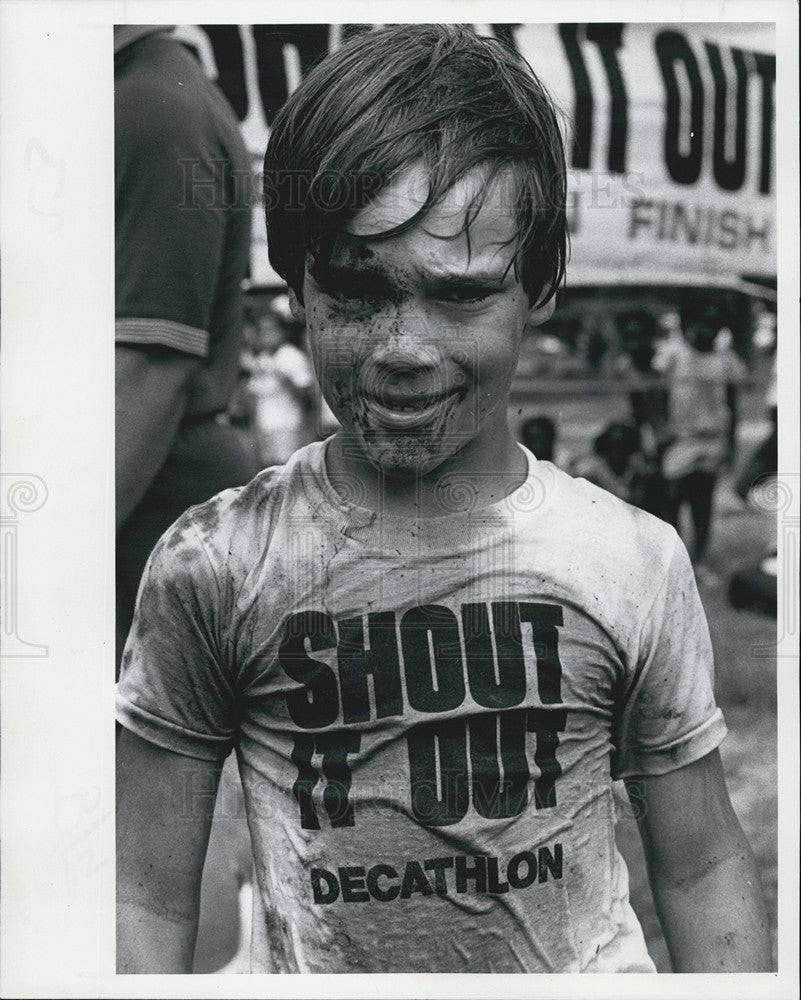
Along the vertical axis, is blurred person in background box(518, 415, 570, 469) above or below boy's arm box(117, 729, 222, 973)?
above

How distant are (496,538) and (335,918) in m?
0.91

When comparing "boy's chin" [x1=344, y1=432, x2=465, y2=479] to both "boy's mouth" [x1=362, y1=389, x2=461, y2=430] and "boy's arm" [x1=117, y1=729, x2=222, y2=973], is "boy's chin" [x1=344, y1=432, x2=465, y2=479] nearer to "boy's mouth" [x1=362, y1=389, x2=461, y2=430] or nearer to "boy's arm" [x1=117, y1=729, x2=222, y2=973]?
"boy's mouth" [x1=362, y1=389, x2=461, y2=430]

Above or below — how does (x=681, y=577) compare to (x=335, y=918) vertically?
above

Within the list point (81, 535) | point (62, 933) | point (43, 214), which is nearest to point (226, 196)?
point (43, 214)

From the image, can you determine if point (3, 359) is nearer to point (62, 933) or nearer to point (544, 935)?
point (62, 933)

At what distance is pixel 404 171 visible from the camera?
255 centimetres

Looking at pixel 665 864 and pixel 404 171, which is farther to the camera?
pixel 665 864

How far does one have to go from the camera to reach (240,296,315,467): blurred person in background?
9.28 feet

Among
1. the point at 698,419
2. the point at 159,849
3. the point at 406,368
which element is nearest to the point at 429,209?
the point at 406,368

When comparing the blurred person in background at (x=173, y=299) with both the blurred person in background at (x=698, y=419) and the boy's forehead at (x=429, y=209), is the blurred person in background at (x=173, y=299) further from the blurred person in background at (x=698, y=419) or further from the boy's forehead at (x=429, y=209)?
the blurred person in background at (x=698, y=419)

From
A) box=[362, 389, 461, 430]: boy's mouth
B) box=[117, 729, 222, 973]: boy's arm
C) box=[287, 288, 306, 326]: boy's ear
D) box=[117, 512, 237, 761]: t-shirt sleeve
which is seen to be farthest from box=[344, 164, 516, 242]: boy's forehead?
box=[117, 729, 222, 973]: boy's arm

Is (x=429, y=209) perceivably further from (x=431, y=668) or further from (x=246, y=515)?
(x=431, y=668)

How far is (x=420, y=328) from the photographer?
8.55ft

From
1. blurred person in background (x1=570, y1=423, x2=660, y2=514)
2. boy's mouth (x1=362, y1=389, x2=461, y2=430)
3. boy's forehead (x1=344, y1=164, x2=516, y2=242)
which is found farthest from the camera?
blurred person in background (x1=570, y1=423, x2=660, y2=514)
